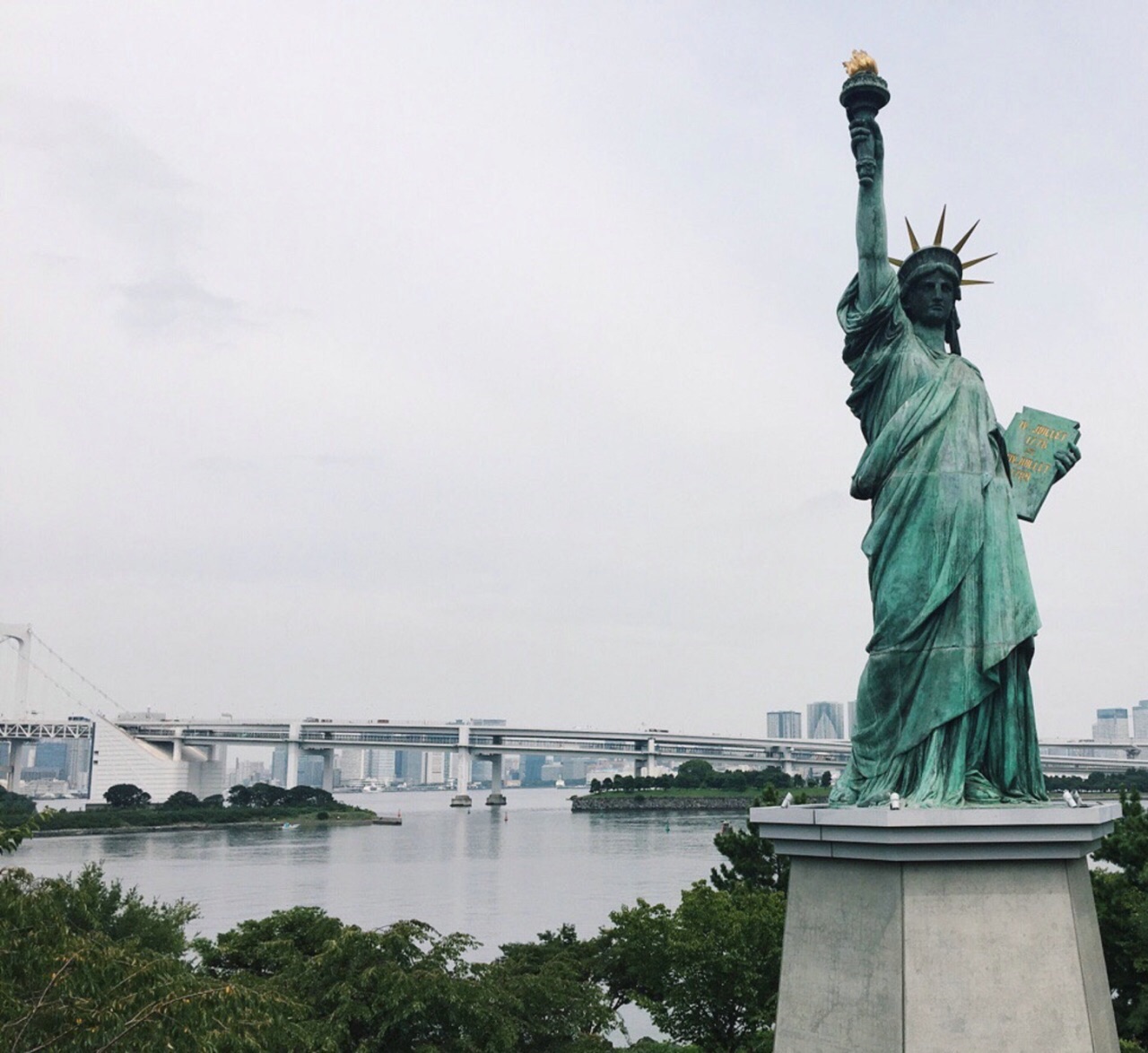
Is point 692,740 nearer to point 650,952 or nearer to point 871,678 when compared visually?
point 650,952

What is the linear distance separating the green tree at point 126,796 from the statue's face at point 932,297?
261 feet

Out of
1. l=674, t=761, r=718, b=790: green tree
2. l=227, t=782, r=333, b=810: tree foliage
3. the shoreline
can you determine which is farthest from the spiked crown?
l=674, t=761, r=718, b=790: green tree

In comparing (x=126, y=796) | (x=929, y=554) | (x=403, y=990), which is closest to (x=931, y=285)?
(x=929, y=554)

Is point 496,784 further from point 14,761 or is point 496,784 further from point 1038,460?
point 1038,460

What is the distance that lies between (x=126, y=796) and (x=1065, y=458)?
81.5 meters

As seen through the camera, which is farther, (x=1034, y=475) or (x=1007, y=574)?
(x=1034, y=475)

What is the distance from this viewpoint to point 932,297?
27.7ft

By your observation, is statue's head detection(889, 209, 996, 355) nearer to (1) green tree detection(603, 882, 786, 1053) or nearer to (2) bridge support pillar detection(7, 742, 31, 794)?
(1) green tree detection(603, 882, 786, 1053)

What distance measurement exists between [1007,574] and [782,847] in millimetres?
2469

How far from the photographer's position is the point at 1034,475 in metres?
8.67

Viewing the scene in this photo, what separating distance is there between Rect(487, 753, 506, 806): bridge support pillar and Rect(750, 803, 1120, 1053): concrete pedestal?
310 feet

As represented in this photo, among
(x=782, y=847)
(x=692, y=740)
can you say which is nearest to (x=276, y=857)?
(x=782, y=847)

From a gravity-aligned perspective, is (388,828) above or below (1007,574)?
below

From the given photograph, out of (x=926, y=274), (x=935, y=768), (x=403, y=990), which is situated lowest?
(x=403, y=990)
